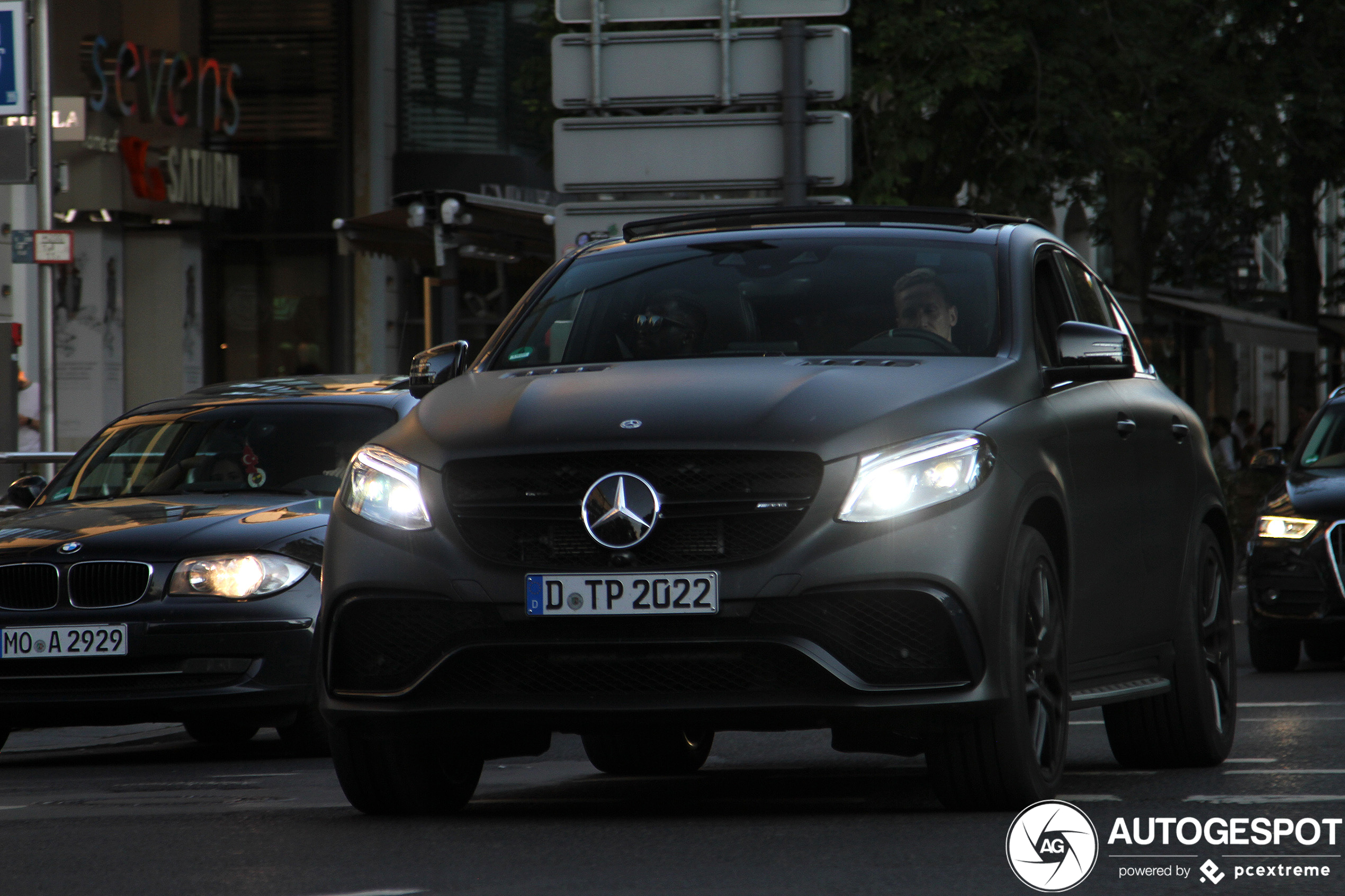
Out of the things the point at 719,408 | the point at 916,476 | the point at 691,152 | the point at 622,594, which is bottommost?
the point at 622,594

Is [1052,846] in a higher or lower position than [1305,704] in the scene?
higher

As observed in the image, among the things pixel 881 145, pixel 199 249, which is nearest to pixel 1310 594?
pixel 881 145

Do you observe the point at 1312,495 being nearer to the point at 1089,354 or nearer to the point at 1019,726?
the point at 1089,354

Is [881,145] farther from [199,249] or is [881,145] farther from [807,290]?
[807,290]

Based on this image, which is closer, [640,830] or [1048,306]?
[640,830]

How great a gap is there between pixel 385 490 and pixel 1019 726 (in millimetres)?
1781

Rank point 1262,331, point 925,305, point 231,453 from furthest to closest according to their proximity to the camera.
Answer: point 1262,331 < point 231,453 < point 925,305

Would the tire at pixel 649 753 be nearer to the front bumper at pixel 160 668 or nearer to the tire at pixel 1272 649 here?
the front bumper at pixel 160 668

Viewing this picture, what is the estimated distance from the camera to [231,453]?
10.6 metres

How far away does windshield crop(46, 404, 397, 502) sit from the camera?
412 inches

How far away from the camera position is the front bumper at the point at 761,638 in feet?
20.5

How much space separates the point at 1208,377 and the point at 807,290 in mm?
47838

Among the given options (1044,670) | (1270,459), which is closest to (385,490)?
(1044,670)

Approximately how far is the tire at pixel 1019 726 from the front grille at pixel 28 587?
4142 mm
